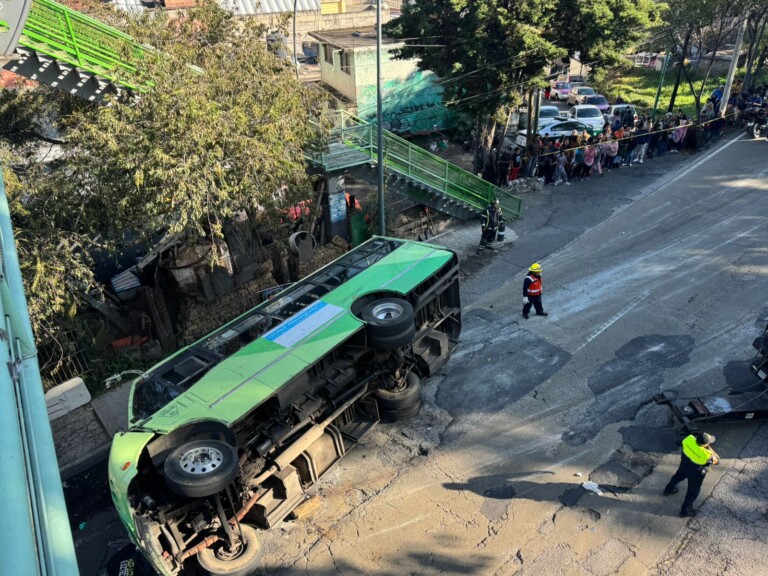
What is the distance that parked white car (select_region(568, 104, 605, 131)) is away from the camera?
23.3m

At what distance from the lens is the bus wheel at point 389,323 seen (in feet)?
26.6

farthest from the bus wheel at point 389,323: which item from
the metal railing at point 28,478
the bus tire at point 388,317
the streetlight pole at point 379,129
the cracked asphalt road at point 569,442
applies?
the metal railing at point 28,478

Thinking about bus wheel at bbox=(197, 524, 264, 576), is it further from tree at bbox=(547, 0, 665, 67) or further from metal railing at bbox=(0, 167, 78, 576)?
tree at bbox=(547, 0, 665, 67)

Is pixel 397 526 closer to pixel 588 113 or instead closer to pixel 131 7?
pixel 131 7

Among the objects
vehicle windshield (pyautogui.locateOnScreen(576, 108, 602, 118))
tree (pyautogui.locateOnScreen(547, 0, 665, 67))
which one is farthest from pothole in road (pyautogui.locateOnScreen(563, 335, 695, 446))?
vehicle windshield (pyautogui.locateOnScreen(576, 108, 602, 118))

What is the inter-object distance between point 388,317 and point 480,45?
1080cm

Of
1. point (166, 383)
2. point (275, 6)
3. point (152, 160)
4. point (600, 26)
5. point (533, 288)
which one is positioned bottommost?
point (533, 288)

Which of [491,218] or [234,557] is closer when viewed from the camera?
[234,557]

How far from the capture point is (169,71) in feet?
32.2

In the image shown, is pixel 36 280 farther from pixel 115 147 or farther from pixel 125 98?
pixel 125 98

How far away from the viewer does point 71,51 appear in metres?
10.1

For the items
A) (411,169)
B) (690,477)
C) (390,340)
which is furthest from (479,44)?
(690,477)

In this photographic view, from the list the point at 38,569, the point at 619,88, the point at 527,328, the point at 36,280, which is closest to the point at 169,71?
the point at 36,280

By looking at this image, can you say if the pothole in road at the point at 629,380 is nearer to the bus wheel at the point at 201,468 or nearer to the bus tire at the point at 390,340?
the bus tire at the point at 390,340
